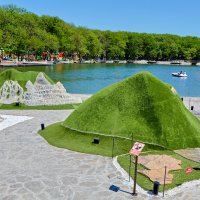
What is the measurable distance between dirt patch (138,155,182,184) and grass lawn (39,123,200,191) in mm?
266

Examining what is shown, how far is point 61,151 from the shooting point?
736 inches

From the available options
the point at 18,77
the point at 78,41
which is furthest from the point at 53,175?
the point at 78,41

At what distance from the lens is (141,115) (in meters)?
20.1

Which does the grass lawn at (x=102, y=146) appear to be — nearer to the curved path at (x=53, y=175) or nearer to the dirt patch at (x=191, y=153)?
the dirt patch at (x=191, y=153)

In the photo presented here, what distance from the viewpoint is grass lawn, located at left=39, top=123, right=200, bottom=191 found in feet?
50.8

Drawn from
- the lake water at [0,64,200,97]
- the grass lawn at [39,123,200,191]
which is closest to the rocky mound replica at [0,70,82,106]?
the grass lawn at [39,123,200,191]

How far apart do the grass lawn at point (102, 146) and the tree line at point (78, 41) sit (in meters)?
84.4

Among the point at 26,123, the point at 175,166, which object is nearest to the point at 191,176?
the point at 175,166

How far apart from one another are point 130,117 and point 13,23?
96.0 metres

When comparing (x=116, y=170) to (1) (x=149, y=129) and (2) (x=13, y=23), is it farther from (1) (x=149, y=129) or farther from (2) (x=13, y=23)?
(2) (x=13, y=23)

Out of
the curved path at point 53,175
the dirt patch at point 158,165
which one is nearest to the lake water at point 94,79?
the curved path at point 53,175

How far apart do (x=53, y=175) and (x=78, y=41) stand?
130322mm

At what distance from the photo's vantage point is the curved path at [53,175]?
13328 millimetres

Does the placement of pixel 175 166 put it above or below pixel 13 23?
below
